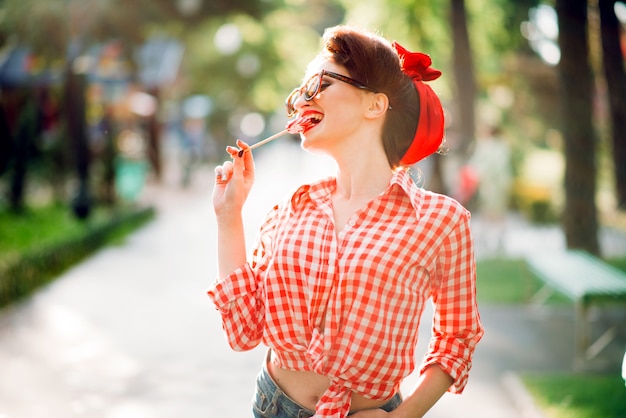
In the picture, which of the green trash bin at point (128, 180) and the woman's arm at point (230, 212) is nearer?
the woman's arm at point (230, 212)

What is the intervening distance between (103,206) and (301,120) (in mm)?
16058

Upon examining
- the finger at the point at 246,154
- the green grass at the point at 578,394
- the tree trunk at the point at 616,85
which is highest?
the tree trunk at the point at 616,85

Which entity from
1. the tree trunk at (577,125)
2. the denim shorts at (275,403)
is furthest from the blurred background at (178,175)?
the denim shorts at (275,403)

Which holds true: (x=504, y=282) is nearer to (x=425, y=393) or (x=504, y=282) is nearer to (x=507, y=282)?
(x=507, y=282)

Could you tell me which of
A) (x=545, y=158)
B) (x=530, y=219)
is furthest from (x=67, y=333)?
(x=545, y=158)

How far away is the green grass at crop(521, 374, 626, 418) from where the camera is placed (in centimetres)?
539

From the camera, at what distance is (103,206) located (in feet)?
58.2

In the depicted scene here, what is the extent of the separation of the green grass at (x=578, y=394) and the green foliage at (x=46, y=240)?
5711 mm

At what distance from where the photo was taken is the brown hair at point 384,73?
2.28 metres

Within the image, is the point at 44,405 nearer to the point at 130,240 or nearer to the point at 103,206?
the point at 130,240

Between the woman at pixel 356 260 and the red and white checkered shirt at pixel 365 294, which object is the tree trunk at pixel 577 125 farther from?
the red and white checkered shirt at pixel 365 294

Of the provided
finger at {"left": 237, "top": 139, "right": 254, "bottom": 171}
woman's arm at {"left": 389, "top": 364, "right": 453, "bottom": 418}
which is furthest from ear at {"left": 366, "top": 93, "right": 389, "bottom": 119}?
woman's arm at {"left": 389, "top": 364, "right": 453, "bottom": 418}

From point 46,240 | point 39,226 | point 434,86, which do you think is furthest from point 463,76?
point 434,86

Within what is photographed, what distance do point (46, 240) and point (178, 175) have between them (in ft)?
70.5
